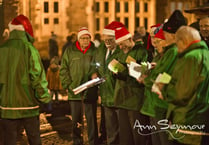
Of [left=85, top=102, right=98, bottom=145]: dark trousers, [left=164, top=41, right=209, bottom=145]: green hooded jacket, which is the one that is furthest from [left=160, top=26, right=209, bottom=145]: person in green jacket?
[left=85, top=102, right=98, bottom=145]: dark trousers

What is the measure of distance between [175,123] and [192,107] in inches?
12.5

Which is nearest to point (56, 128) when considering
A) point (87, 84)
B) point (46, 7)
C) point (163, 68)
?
point (87, 84)

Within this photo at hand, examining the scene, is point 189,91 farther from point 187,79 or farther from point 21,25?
point 21,25

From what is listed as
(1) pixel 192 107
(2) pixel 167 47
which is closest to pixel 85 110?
(2) pixel 167 47

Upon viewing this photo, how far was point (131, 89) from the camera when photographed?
6887 millimetres

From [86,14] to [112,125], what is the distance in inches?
494

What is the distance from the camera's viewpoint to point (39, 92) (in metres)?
6.27

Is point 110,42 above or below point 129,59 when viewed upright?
above

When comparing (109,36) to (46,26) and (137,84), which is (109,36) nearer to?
(137,84)

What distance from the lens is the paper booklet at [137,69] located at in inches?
250

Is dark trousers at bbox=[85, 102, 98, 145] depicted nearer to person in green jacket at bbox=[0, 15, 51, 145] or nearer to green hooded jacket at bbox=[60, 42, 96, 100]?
green hooded jacket at bbox=[60, 42, 96, 100]

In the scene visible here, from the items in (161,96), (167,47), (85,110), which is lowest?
(85,110)

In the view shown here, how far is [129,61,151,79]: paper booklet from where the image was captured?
20.8 feet

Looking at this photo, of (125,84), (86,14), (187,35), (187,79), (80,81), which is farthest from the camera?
(86,14)
